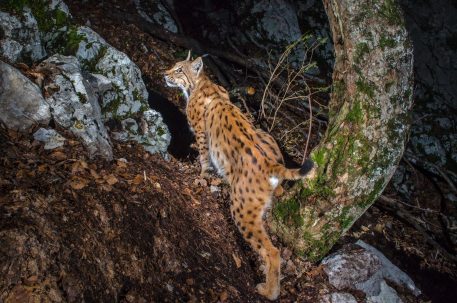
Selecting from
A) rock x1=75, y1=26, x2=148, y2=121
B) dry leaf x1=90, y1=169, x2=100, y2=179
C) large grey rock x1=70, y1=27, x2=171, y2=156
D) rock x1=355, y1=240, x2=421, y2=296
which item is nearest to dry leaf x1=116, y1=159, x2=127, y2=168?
dry leaf x1=90, y1=169, x2=100, y2=179

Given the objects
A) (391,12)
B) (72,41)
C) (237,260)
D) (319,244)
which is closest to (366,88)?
(391,12)

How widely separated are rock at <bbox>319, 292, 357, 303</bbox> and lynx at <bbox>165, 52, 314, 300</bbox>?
74 cm

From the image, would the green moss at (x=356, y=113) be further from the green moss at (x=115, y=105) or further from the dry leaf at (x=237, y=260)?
the green moss at (x=115, y=105)

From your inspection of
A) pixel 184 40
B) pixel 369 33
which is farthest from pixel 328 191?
pixel 184 40

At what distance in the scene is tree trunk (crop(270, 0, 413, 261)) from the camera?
4.40 metres

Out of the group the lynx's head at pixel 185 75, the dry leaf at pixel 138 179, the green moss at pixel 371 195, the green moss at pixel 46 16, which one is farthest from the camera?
the lynx's head at pixel 185 75

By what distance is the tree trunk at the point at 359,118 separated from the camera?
4402mm

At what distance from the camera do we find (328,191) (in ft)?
15.4

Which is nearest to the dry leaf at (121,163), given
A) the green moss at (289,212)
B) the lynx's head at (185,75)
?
the green moss at (289,212)

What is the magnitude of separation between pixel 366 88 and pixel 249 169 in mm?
1595

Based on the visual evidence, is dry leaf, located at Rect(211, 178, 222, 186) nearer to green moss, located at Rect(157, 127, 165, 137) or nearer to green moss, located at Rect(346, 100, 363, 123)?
green moss, located at Rect(157, 127, 165, 137)

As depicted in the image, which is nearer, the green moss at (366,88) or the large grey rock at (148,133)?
the green moss at (366,88)

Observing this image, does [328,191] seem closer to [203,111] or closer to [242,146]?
[242,146]

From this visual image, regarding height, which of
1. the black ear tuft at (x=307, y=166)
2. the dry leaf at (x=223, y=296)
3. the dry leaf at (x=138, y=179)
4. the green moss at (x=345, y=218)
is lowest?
the dry leaf at (x=223, y=296)
